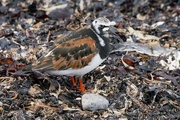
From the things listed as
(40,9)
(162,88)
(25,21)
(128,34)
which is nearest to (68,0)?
(40,9)

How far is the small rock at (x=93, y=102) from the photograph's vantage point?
163 inches

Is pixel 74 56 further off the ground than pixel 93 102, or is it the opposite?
pixel 74 56

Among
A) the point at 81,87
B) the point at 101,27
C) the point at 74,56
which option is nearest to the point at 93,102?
the point at 81,87

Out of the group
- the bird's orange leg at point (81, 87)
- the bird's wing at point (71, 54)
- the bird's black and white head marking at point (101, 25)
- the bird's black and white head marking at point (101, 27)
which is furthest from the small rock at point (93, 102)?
the bird's black and white head marking at point (101, 25)

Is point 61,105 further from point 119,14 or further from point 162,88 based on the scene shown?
point 119,14

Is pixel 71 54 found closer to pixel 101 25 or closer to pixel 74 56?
pixel 74 56

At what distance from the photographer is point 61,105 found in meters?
4.20

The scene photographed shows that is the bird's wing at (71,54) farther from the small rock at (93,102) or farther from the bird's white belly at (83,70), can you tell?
the small rock at (93,102)

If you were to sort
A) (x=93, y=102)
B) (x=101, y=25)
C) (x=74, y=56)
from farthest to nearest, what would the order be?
(x=101, y=25) → (x=74, y=56) → (x=93, y=102)

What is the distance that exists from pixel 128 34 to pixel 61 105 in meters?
2.06

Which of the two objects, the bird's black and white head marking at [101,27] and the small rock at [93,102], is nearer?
the small rock at [93,102]

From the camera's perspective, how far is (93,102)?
13.6 feet

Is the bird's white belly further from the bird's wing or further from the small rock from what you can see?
A: the small rock

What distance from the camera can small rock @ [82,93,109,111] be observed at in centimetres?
414
